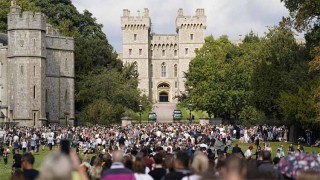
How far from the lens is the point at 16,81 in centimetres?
6359

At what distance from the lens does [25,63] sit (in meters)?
63.5

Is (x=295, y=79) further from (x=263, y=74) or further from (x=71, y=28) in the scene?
(x=71, y=28)

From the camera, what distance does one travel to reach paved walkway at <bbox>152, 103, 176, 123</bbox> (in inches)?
3496

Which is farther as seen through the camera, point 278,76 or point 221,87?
point 221,87

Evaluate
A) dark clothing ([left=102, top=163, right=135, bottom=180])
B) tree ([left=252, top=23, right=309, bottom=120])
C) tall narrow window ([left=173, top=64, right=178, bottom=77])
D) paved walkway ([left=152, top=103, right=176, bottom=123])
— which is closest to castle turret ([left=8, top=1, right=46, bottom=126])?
tree ([left=252, top=23, right=309, bottom=120])

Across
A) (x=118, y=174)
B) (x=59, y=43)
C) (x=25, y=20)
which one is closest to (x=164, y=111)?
(x=59, y=43)

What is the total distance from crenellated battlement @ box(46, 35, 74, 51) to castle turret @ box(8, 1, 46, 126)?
401 cm

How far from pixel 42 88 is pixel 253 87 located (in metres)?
19.2

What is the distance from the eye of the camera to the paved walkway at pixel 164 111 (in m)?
88.8

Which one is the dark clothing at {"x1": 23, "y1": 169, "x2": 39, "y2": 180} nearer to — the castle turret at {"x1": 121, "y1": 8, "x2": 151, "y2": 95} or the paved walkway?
the paved walkway

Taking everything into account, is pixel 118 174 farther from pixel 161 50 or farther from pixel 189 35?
pixel 161 50

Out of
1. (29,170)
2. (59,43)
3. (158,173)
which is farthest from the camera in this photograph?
(59,43)

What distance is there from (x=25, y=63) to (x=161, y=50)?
5973 cm

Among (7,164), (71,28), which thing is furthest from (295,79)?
(71,28)
